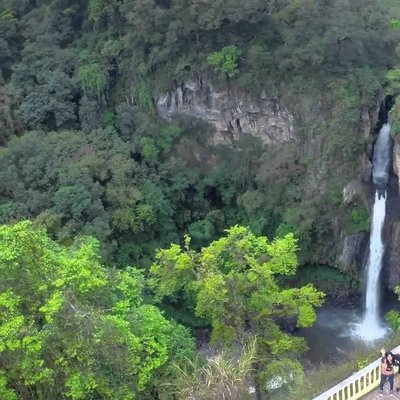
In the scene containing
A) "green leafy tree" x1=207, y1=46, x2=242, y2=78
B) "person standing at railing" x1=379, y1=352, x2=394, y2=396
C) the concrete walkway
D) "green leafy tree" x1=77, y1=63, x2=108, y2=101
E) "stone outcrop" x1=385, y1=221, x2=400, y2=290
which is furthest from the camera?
"green leafy tree" x1=77, y1=63, x2=108, y2=101

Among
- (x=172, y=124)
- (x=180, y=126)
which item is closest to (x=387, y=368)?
(x=180, y=126)

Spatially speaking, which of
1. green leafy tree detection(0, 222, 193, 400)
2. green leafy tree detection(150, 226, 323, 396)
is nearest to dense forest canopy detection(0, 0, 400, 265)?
green leafy tree detection(150, 226, 323, 396)

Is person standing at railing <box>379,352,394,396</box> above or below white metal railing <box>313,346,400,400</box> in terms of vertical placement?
above

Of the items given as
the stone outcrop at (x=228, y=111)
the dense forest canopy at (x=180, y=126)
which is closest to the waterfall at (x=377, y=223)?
the dense forest canopy at (x=180, y=126)

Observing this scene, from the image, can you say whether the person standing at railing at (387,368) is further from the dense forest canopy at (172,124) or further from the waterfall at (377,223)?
the waterfall at (377,223)

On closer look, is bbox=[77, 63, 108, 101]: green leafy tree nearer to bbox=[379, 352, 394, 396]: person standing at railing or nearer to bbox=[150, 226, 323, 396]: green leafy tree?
bbox=[150, 226, 323, 396]: green leafy tree

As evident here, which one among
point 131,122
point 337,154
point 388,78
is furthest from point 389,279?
point 131,122
